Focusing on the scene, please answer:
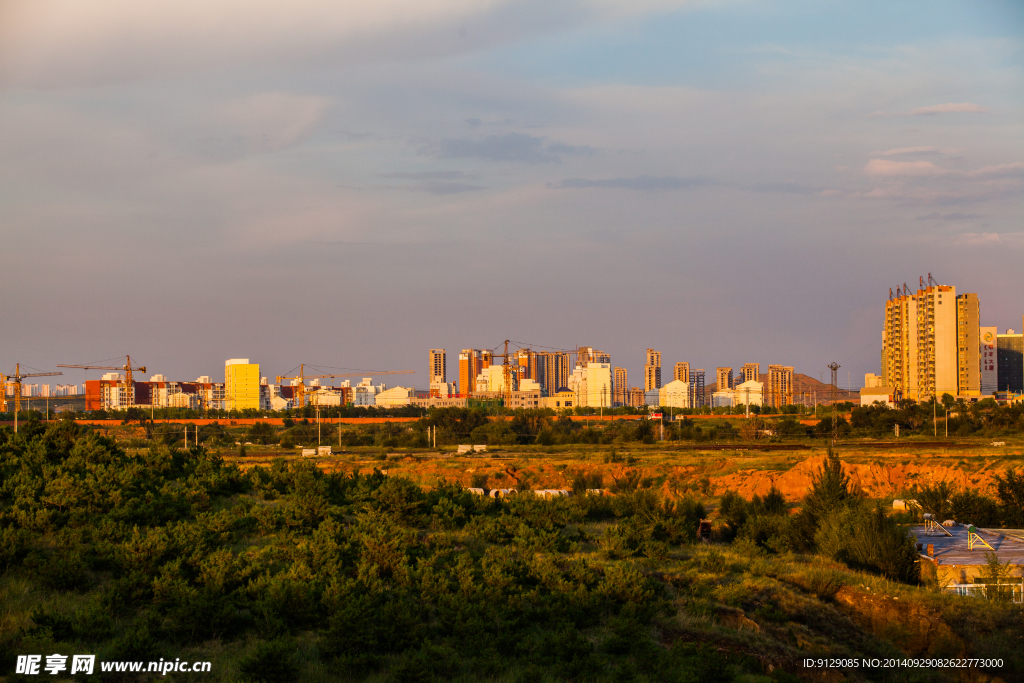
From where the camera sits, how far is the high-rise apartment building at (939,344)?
143625mm

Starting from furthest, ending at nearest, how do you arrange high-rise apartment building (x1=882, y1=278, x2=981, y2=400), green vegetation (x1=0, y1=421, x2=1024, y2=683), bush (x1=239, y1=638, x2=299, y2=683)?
high-rise apartment building (x1=882, y1=278, x2=981, y2=400) → green vegetation (x1=0, y1=421, x2=1024, y2=683) → bush (x1=239, y1=638, x2=299, y2=683)

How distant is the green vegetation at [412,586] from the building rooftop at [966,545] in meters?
0.86

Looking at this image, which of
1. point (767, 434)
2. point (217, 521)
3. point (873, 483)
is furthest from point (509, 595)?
point (767, 434)

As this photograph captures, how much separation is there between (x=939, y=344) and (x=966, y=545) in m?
145

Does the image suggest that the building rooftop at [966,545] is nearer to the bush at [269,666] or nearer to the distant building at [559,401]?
the bush at [269,666]

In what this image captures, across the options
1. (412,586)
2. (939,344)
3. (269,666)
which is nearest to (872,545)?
(412,586)

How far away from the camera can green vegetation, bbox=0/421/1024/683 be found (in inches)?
377

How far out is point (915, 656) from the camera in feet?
39.6

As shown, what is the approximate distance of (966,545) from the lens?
16266 millimetres

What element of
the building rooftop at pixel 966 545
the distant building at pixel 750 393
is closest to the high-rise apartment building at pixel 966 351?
the distant building at pixel 750 393

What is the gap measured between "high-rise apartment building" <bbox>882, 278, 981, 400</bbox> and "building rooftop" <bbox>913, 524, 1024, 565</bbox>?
138 metres

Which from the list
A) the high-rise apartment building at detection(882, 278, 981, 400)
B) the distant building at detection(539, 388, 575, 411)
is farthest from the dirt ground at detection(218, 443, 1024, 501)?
the distant building at detection(539, 388, 575, 411)

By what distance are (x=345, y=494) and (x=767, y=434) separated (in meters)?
62.7

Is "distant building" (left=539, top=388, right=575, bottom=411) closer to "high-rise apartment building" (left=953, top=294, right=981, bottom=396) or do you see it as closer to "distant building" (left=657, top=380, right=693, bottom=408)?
"distant building" (left=657, top=380, right=693, bottom=408)
